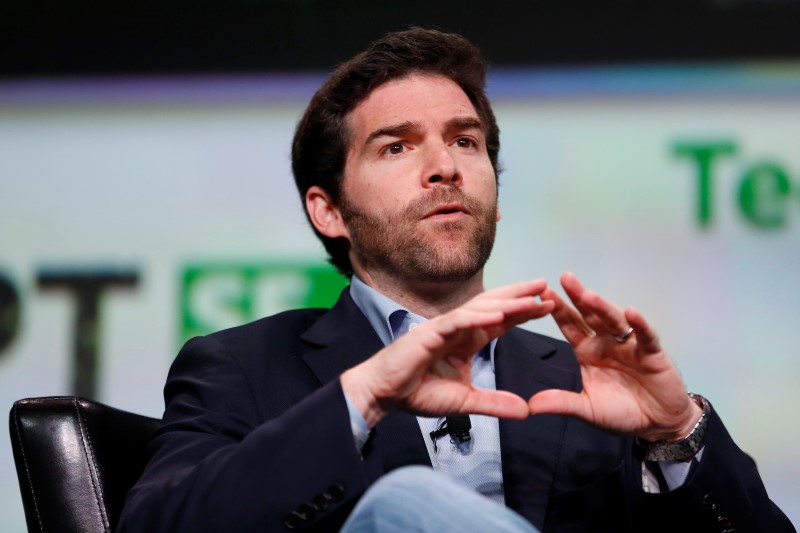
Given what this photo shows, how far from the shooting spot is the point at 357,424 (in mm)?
1655

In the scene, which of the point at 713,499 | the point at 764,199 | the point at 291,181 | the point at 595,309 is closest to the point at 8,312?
the point at 291,181

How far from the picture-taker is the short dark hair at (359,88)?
2.56 meters

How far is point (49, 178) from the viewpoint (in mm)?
3129

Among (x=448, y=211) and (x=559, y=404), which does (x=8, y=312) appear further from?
(x=559, y=404)

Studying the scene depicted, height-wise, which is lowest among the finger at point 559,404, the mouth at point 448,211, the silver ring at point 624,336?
the finger at point 559,404

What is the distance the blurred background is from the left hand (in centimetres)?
119

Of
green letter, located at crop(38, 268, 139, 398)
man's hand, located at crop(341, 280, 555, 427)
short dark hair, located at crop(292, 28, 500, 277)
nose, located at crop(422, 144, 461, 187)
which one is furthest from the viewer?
green letter, located at crop(38, 268, 139, 398)

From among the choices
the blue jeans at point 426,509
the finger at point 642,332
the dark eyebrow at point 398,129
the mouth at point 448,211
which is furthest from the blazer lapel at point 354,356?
the blue jeans at point 426,509

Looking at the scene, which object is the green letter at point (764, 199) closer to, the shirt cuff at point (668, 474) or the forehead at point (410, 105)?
the forehead at point (410, 105)

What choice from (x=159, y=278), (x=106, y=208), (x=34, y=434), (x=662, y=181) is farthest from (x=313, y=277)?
(x=34, y=434)

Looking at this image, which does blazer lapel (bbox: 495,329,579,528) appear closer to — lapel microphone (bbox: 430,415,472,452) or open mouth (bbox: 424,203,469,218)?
lapel microphone (bbox: 430,415,472,452)

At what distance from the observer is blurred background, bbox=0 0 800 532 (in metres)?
3.04

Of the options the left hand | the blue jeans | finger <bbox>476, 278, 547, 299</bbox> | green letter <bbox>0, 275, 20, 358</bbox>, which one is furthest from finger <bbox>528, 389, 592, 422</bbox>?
green letter <bbox>0, 275, 20, 358</bbox>

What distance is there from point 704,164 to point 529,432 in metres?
1.36
